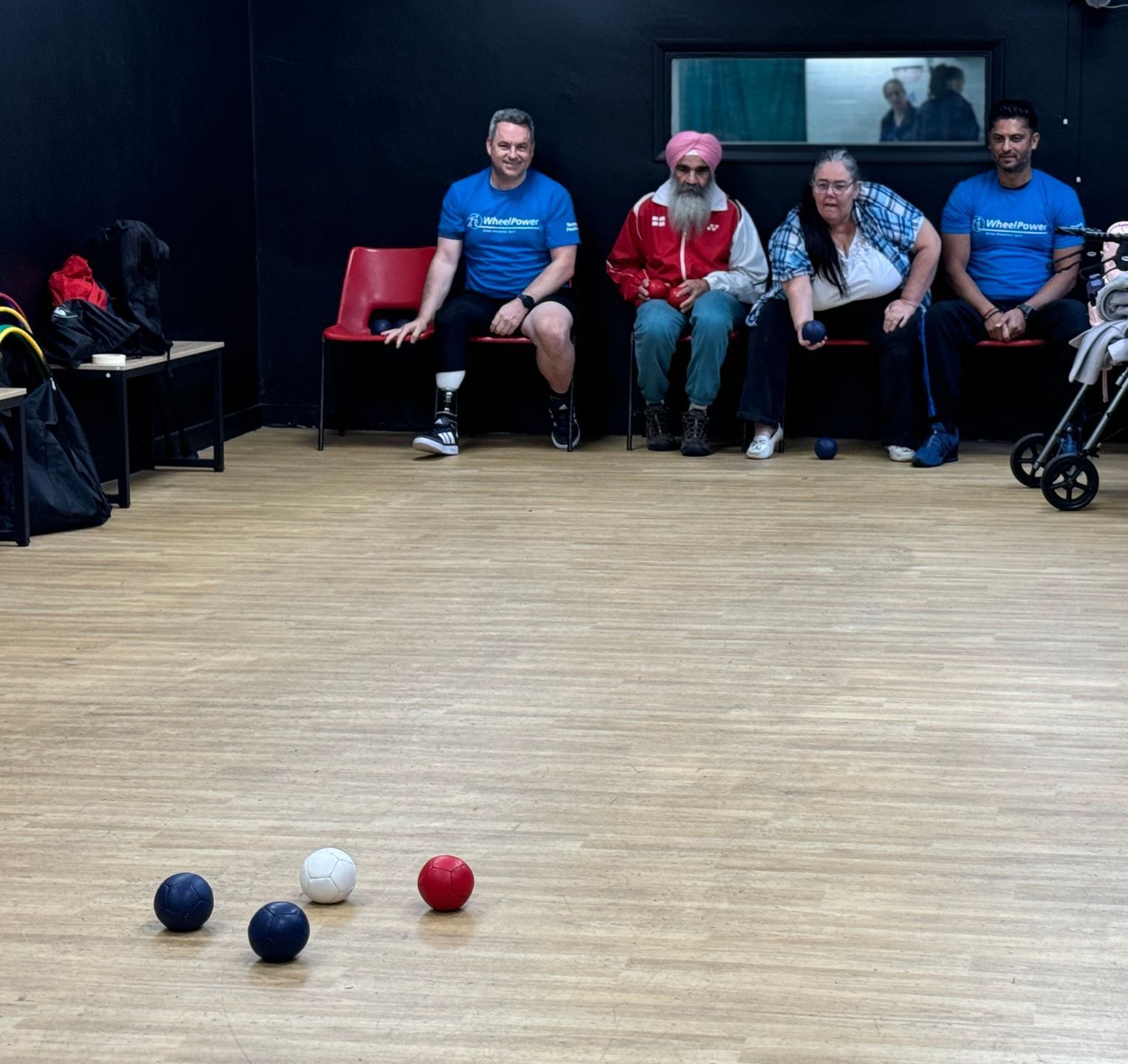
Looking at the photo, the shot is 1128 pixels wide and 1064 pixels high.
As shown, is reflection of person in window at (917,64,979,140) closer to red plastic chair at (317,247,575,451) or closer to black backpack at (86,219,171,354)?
red plastic chair at (317,247,575,451)

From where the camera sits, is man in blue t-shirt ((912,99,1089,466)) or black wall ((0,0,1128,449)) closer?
man in blue t-shirt ((912,99,1089,466))

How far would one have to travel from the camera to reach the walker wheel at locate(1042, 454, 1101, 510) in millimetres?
5555

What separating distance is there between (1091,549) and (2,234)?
3615mm

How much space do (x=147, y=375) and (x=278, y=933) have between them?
4.57 metres

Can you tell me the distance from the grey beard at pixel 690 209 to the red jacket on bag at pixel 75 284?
7.74 feet

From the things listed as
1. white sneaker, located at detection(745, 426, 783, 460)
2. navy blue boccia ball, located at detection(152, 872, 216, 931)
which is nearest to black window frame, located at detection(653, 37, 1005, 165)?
white sneaker, located at detection(745, 426, 783, 460)

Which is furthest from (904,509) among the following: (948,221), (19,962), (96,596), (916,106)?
(19,962)

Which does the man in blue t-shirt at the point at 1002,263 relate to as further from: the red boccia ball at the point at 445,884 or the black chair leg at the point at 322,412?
the red boccia ball at the point at 445,884

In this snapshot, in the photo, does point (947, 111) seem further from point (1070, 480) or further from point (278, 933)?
point (278, 933)

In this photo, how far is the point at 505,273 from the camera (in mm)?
7016

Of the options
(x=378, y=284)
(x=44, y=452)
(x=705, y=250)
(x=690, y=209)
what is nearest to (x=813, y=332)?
(x=705, y=250)

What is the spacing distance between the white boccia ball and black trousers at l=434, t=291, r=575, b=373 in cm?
452

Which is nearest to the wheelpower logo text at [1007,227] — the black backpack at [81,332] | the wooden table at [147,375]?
the wooden table at [147,375]

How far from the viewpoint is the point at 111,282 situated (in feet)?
19.6
